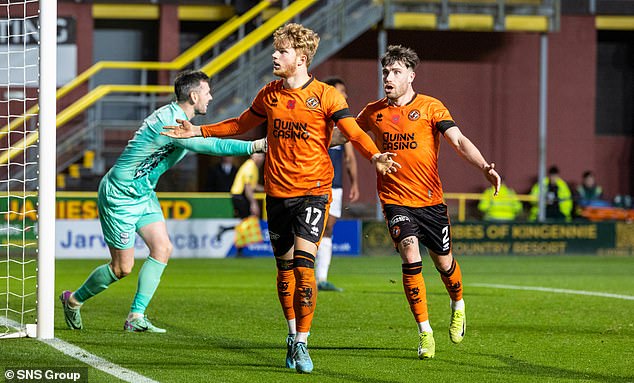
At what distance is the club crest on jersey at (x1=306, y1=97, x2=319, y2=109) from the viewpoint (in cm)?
747

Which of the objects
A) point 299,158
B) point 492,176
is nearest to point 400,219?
point 492,176

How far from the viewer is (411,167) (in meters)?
8.21

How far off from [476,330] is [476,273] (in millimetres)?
8310

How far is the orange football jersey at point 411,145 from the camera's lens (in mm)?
8188

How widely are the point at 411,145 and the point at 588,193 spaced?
20452 millimetres


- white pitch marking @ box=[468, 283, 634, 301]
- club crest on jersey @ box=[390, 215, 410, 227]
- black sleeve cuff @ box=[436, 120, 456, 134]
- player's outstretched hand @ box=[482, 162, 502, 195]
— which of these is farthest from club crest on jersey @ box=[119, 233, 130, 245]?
white pitch marking @ box=[468, 283, 634, 301]

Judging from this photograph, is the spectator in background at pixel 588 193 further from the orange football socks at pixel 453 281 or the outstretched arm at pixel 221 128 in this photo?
the outstretched arm at pixel 221 128

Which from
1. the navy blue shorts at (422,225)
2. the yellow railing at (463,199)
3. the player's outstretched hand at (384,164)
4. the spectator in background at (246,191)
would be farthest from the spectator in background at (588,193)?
the player's outstretched hand at (384,164)

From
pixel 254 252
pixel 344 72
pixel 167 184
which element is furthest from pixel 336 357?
pixel 344 72

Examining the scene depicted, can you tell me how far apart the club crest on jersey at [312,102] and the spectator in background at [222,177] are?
52.5 feet

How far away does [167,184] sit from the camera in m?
23.6

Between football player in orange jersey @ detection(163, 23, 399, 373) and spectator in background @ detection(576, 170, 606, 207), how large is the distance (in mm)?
20405

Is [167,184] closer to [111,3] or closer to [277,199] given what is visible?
[111,3]

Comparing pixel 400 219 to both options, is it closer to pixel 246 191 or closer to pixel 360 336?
pixel 360 336
